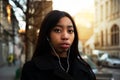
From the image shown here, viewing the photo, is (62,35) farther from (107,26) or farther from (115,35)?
(107,26)

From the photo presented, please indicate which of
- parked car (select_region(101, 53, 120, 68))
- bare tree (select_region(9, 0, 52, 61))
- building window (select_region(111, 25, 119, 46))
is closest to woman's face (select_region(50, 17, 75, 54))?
bare tree (select_region(9, 0, 52, 61))

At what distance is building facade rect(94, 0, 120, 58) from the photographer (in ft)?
209

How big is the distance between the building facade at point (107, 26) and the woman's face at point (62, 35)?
5566 centimetres

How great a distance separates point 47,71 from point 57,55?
0.42 feet

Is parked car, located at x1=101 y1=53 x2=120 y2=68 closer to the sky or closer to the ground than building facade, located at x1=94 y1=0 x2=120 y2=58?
closer to the ground

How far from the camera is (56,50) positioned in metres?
2.73

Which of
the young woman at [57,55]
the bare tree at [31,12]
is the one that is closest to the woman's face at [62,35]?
the young woman at [57,55]

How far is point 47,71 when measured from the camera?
2678 mm

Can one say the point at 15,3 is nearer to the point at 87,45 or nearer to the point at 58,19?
the point at 58,19

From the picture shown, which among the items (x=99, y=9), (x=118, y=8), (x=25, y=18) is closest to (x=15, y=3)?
(x=25, y=18)

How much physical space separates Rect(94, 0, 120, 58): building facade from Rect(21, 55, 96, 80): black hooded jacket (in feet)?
183

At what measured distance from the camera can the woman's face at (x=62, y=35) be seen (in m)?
2.69

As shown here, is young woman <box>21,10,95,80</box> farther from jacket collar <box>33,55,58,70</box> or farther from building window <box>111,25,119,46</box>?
building window <box>111,25,119,46</box>

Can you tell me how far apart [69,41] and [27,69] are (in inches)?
13.0
